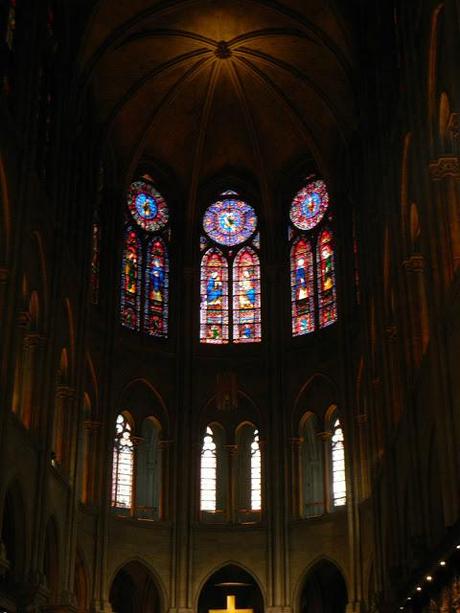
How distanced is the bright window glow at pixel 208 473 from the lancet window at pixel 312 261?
5175mm

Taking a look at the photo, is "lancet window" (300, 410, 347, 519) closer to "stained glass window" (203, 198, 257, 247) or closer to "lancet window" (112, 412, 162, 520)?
"lancet window" (112, 412, 162, 520)

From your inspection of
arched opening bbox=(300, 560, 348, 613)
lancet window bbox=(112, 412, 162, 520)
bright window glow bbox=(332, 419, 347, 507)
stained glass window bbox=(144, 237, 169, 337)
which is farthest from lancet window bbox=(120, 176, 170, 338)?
arched opening bbox=(300, 560, 348, 613)

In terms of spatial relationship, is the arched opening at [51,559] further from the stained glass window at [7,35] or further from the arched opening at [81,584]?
the stained glass window at [7,35]

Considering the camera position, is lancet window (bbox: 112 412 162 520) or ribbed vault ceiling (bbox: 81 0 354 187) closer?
ribbed vault ceiling (bbox: 81 0 354 187)

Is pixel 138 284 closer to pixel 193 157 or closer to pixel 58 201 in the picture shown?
pixel 193 157

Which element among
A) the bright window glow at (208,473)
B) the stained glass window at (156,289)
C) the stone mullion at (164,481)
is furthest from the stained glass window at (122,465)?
the stained glass window at (156,289)

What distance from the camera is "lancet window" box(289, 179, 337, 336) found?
38781 millimetres

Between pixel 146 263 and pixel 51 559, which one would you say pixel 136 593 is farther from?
pixel 146 263

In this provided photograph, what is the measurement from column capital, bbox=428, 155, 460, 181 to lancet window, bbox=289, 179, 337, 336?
1746 centimetres

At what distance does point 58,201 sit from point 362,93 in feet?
32.9

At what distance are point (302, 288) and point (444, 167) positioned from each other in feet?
63.4

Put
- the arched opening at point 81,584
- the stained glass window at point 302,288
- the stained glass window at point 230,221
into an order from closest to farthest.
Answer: the arched opening at point 81,584, the stained glass window at point 302,288, the stained glass window at point 230,221

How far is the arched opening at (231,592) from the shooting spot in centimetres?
3853

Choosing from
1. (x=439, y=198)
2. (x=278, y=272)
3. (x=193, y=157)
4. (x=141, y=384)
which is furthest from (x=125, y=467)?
(x=439, y=198)
